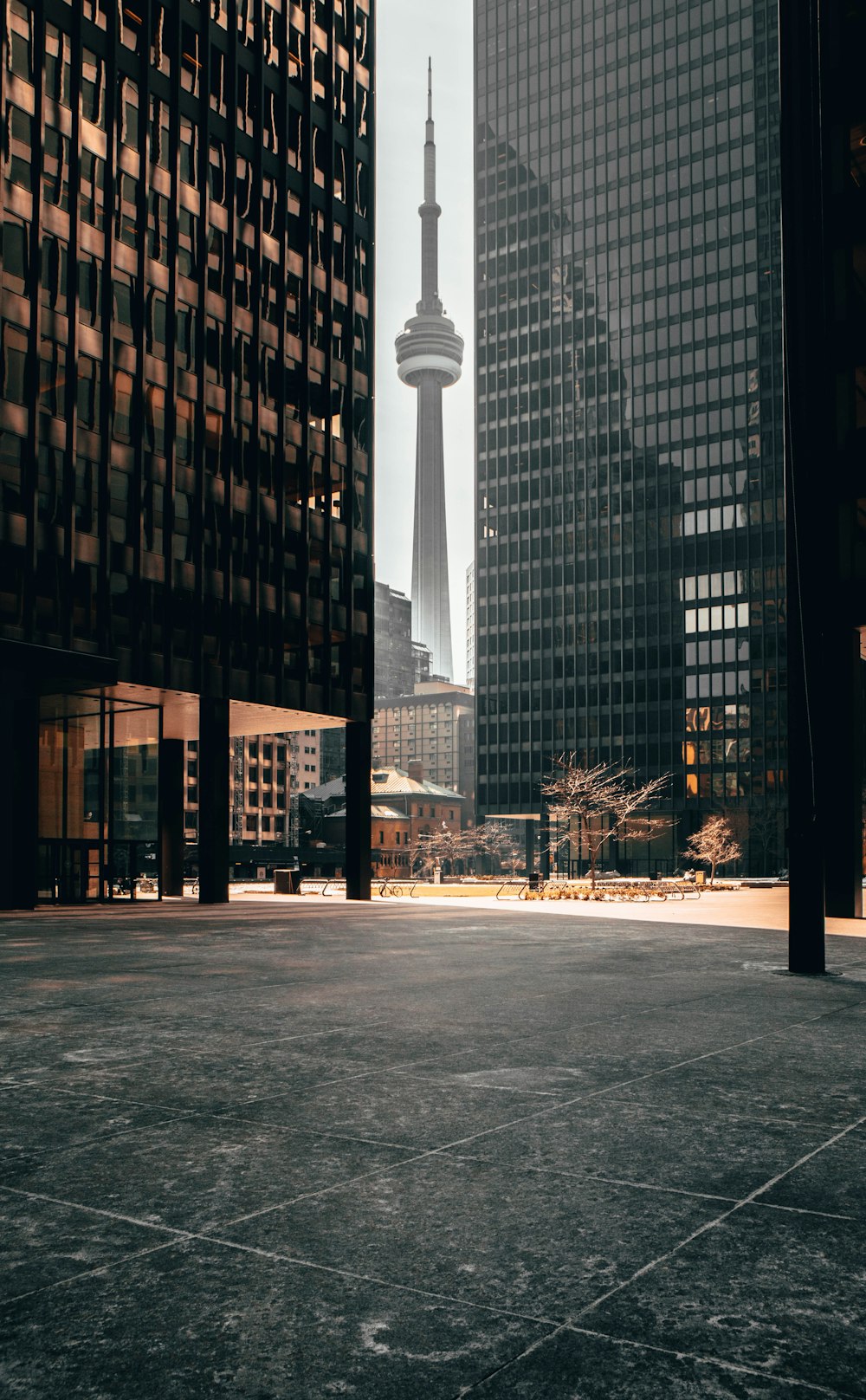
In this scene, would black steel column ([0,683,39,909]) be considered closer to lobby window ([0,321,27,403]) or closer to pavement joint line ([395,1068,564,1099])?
lobby window ([0,321,27,403])

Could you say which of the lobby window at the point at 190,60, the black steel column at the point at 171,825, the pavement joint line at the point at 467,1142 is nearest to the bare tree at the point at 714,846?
the black steel column at the point at 171,825

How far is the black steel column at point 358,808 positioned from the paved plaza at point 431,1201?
32886 millimetres

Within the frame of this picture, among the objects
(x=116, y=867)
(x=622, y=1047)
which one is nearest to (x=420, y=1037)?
(x=622, y=1047)

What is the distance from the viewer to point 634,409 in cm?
13288

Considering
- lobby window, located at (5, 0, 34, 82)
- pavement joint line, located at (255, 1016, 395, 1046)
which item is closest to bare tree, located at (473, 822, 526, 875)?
lobby window, located at (5, 0, 34, 82)

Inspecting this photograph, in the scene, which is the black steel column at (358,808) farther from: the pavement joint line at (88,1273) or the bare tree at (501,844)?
the bare tree at (501,844)

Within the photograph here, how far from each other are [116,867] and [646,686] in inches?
3836

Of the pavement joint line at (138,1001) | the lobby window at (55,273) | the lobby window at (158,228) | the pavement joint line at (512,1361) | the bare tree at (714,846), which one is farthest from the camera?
the bare tree at (714,846)

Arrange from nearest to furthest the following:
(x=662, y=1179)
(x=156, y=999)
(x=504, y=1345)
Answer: (x=504, y=1345)
(x=662, y=1179)
(x=156, y=999)

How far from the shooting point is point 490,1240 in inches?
186

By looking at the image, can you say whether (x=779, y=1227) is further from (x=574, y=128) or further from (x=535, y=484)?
(x=574, y=128)

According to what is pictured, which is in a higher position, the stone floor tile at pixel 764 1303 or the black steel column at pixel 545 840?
the stone floor tile at pixel 764 1303

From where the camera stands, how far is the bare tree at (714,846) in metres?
84.2

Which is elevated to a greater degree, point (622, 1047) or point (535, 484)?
point (535, 484)
